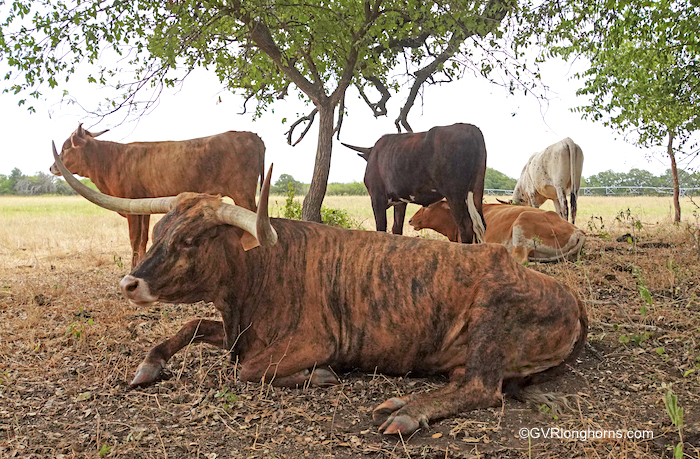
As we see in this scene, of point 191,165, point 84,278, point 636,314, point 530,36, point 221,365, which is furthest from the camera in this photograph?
point 530,36

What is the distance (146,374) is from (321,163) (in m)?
5.52

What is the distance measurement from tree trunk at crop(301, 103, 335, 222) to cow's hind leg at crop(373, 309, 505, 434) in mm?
5562

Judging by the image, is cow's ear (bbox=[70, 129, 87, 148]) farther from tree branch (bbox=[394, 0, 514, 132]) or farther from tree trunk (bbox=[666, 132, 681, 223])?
tree trunk (bbox=[666, 132, 681, 223])

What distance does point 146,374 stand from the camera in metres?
3.97

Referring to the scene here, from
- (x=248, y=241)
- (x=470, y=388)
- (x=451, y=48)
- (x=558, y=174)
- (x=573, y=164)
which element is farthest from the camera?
(x=558, y=174)

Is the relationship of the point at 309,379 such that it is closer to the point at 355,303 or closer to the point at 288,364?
the point at 288,364

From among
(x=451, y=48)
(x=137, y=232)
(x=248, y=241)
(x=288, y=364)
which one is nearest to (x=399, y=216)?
(x=451, y=48)

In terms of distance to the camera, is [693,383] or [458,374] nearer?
[458,374]

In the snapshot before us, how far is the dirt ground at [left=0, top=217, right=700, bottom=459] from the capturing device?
3.14 metres

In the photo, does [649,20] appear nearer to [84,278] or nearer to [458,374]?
[458,374]

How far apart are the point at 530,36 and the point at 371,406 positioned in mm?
7932

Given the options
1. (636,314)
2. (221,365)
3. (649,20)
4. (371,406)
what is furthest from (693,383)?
(649,20)

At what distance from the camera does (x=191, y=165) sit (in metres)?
7.69

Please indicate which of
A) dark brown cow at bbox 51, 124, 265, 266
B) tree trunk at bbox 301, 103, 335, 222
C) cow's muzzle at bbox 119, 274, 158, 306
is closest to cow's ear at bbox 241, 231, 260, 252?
cow's muzzle at bbox 119, 274, 158, 306
